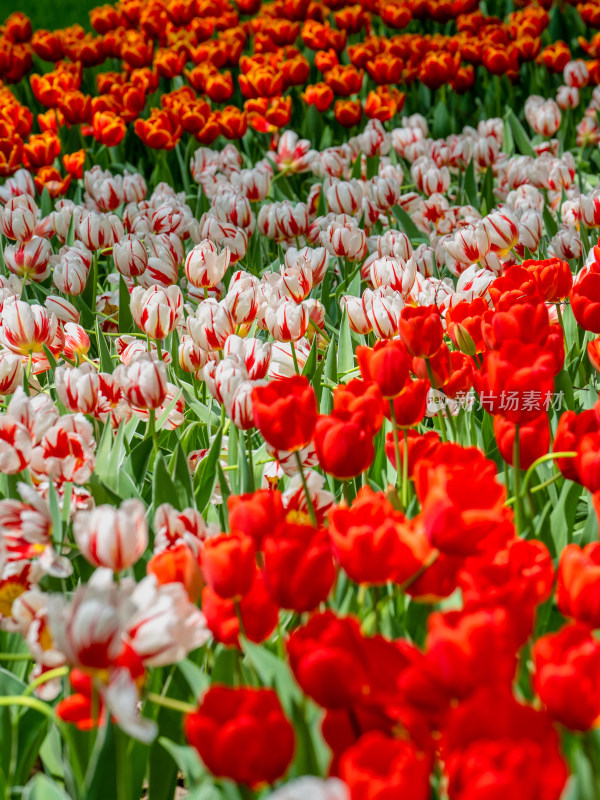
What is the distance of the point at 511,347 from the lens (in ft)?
4.37

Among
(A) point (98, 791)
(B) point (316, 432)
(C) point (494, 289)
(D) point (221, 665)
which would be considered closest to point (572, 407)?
(C) point (494, 289)

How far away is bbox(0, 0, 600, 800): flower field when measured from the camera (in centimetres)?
85

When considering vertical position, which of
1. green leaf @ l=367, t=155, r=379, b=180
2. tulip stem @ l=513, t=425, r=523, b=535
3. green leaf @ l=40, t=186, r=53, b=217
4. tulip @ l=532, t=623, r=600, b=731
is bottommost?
green leaf @ l=40, t=186, r=53, b=217

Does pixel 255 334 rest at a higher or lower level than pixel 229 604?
lower

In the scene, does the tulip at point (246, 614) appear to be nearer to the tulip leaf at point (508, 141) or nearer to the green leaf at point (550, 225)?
the green leaf at point (550, 225)

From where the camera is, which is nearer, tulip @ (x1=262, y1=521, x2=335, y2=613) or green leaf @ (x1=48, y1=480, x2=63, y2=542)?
tulip @ (x1=262, y1=521, x2=335, y2=613)

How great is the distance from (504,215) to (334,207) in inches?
33.7

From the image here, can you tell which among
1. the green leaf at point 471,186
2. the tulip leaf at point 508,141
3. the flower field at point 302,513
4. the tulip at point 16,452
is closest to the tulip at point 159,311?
the flower field at point 302,513

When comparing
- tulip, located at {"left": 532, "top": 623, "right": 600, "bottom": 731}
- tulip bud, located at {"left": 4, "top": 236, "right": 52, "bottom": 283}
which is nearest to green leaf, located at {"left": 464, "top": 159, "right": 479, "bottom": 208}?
tulip bud, located at {"left": 4, "top": 236, "right": 52, "bottom": 283}

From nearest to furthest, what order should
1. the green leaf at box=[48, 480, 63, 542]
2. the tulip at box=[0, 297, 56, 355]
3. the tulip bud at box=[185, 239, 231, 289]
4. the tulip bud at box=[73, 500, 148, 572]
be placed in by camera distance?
the tulip bud at box=[73, 500, 148, 572]
the green leaf at box=[48, 480, 63, 542]
the tulip at box=[0, 297, 56, 355]
the tulip bud at box=[185, 239, 231, 289]

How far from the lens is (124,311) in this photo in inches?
106

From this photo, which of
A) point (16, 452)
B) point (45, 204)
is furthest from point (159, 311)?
point (45, 204)

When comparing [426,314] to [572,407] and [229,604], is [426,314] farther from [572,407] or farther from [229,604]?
[229,604]

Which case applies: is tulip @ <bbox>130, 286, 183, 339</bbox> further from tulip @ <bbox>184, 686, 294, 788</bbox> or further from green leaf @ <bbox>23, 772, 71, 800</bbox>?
tulip @ <bbox>184, 686, 294, 788</bbox>
